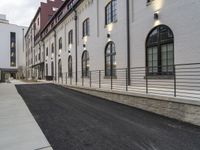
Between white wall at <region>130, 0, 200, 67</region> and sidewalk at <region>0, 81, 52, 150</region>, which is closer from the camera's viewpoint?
sidewalk at <region>0, 81, 52, 150</region>

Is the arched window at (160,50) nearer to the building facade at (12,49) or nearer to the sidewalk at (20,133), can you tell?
the sidewalk at (20,133)

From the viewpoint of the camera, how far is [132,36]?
11602mm

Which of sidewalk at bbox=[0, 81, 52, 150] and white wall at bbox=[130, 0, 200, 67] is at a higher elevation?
white wall at bbox=[130, 0, 200, 67]

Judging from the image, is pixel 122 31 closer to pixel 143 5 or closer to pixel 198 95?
pixel 143 5

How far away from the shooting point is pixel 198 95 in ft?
23.2

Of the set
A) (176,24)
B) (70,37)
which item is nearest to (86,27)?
(70,37)

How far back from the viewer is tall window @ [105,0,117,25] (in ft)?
44.6

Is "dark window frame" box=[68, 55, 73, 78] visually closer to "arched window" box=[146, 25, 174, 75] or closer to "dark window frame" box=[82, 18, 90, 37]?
"dark window frame" box=[82, 18, 90, 37]

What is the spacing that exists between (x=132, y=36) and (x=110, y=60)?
115 inches

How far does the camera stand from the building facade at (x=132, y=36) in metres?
8.46

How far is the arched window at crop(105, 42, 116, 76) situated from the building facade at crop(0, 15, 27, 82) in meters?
53.8

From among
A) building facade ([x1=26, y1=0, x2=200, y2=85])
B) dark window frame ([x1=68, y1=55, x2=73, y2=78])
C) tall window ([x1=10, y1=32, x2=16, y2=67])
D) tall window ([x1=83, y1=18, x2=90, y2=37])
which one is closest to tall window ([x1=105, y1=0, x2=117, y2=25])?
building facade ([x1=26, y1=0, x2=200, y2=85])

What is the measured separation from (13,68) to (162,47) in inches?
2576

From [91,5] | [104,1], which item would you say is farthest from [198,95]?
[91,5]
